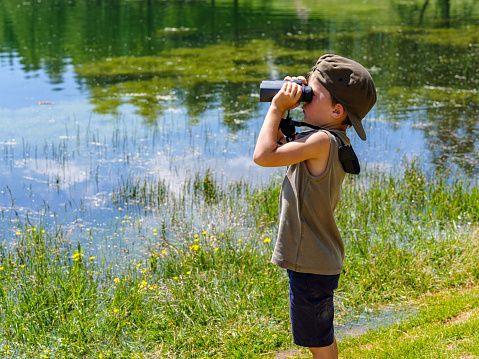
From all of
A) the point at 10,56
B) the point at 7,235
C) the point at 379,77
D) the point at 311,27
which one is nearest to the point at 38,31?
the point at 10,56

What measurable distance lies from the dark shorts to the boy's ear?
2.56 ft

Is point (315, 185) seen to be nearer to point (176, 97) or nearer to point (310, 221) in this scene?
point (310, 221)

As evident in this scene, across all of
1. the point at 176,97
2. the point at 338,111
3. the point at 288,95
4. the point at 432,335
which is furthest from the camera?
the point at 176,97

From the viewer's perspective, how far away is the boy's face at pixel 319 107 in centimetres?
274

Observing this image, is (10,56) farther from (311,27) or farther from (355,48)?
(311,27)

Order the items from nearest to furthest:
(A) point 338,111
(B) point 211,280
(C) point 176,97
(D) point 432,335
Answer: (A) point 338,111 → (D) point 432,335 → (B) point 211,280 → (C) point 176,97

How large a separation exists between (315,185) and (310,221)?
180mm

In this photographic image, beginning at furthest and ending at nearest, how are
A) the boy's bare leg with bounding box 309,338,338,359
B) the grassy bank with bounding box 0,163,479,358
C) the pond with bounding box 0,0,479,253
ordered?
the pond with bounding box 0,0,479,253 → the grassy bank with bounding box 0,163,479,358 → the boy's bare leg with bounding box 309,338,338,359

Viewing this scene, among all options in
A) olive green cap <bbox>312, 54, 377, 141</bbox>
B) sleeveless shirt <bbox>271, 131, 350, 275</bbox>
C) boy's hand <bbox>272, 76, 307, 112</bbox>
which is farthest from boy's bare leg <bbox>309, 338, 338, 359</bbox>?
boy's hand <bbox>272, 76, 307, 112</bbox>

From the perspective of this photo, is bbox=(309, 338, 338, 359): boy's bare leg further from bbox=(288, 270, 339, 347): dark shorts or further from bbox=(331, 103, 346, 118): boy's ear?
bbox=(331, 103, 346, 118): boy's ear

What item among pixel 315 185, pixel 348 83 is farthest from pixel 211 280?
pixel 348 83

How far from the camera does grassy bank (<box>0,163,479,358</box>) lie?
3.90 meters

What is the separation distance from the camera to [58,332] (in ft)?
13.2

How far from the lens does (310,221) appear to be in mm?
2715
